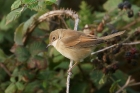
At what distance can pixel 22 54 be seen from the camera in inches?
140

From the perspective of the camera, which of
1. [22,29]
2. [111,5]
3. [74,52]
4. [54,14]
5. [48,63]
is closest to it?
[74,52]

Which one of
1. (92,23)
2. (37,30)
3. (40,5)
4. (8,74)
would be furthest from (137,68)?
(40,5)

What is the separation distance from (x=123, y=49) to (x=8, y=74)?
113cm

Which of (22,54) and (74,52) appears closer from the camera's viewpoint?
(74,52)

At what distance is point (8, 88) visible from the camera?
343cm

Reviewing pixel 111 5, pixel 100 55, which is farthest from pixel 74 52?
pixel 111 5

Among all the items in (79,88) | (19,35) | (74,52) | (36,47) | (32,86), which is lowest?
(79,88)

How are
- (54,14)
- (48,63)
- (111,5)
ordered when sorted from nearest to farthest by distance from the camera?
(54,14), (48,63), (111,5)

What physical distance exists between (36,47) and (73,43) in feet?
1.38

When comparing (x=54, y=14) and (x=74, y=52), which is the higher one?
(x=54, y=14)

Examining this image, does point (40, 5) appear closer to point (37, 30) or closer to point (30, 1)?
point (30, 1)

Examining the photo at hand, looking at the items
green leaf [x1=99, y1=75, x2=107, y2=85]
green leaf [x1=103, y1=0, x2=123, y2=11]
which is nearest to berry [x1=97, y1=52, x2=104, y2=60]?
green leaf [x1=99, y1=75, x2=107, y2=85]

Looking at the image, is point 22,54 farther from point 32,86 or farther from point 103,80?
point 103,80

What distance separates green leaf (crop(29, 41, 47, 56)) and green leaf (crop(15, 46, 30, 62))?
46 millimetres
